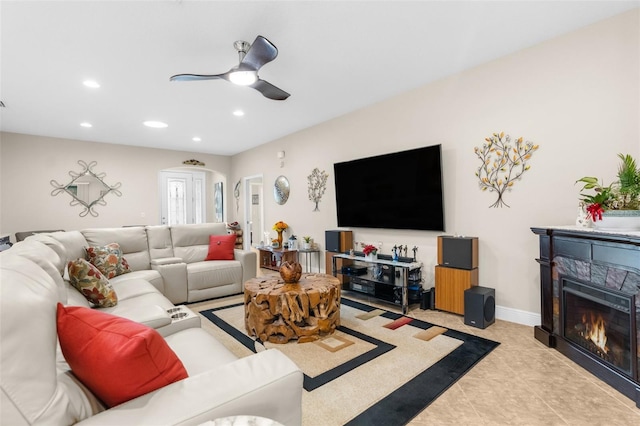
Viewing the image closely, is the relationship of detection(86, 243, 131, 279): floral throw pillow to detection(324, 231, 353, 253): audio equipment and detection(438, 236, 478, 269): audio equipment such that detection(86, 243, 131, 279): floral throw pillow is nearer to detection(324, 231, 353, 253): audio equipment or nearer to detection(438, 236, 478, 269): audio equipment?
detection(324, 231, 353, 253): audio equipment

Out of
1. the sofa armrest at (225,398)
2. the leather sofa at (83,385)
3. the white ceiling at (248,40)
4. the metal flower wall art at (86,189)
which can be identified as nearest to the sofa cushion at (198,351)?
the leather sofa at (83,385)

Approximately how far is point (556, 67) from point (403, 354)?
2836 millimetres

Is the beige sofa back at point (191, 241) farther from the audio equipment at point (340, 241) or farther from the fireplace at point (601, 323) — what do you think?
the fireplace at point (601, 323)

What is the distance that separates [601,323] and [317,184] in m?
3.92

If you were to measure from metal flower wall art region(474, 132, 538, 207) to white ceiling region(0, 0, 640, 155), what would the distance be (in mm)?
865

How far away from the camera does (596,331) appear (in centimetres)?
215

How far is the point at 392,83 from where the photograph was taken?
362 centimetres

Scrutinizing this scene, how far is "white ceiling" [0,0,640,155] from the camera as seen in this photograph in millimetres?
2273

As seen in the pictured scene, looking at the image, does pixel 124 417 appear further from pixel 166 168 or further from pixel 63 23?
pixel 166 168

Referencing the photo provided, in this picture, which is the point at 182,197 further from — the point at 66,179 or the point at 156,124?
the point at 156,124

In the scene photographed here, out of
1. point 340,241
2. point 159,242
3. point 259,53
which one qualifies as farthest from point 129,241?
point 259,53

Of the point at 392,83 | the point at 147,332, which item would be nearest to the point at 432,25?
the point at 392,83

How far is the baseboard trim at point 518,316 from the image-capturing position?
9.54 ft

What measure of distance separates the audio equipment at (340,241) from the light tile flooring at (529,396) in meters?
2.42
